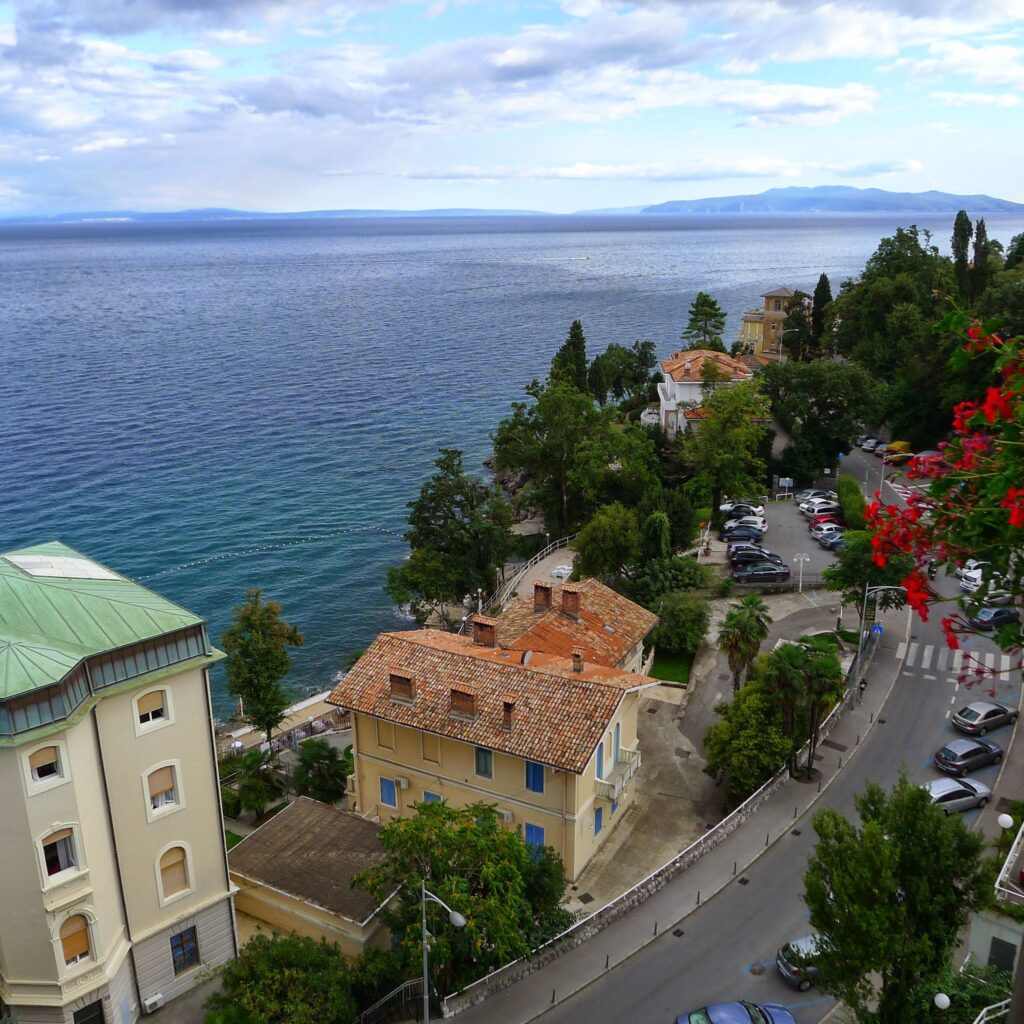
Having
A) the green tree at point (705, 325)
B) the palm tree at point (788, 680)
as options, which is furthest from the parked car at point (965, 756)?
the green tree at point (705, 325)

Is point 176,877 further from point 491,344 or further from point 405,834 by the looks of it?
point 491,344

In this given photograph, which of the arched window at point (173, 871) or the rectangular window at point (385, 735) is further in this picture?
the rectangular window at point (385, 735)

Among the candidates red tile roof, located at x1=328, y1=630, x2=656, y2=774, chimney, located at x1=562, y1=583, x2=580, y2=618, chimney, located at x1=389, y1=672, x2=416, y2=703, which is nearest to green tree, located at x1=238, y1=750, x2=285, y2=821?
red tile roof, located at x1=328, y1=630, x2=656, y2=774

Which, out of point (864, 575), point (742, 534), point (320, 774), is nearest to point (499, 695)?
point (320, 774)

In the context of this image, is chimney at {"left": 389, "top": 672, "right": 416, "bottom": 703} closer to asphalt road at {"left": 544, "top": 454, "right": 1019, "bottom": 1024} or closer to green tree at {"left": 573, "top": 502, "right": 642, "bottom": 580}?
asphalt road at {"left": 544, "top": 454, "right": 1019, "bottom": 1024}

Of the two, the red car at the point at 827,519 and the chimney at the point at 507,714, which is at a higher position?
the chimney at the point at 507,714

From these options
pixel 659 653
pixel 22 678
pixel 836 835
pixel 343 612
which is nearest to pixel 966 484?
pixel 836 835

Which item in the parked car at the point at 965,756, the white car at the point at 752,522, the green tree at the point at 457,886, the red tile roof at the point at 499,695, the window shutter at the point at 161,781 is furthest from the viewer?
the white car at the point at 752,522

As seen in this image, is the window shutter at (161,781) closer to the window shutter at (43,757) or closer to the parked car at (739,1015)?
the window shutter at (43,757)
